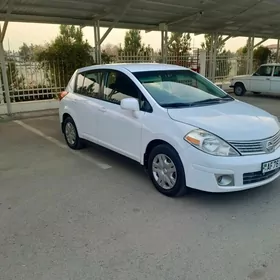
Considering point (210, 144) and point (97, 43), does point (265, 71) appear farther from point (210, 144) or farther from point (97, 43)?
point (210, 144)

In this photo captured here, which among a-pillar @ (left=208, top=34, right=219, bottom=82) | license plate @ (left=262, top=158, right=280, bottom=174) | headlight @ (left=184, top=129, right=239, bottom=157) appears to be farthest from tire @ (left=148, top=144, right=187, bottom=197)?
a-pillar @ (left=208, top=34, right=219, bottom=82)

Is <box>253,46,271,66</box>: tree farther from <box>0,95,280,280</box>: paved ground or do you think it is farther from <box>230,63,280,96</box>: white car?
<box>0,95,280,280</box>: paved ground

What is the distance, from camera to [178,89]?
4.27m

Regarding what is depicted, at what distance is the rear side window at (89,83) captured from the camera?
193 inches

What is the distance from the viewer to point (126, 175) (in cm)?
439

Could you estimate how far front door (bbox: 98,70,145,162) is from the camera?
4.04 m

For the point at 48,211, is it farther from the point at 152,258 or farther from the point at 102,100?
the point at 102,100

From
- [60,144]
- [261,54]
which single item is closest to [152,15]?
[60,144]

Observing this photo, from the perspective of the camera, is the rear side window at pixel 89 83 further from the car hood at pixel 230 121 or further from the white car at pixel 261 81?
the white car at pixel 261 81

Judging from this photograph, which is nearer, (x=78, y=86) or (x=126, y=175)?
(x=126, y=175)

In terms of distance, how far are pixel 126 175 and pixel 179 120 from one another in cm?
133

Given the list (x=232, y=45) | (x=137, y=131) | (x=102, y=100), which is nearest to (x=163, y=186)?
(x=137, y=131)

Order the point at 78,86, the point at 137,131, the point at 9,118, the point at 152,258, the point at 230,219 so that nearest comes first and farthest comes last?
the point at 152,258 < the point at 230,219 < the point at 137,131 < the point at 78,86 < the point at 9,118

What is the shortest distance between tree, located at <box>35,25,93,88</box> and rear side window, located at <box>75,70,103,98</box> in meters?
4.96
